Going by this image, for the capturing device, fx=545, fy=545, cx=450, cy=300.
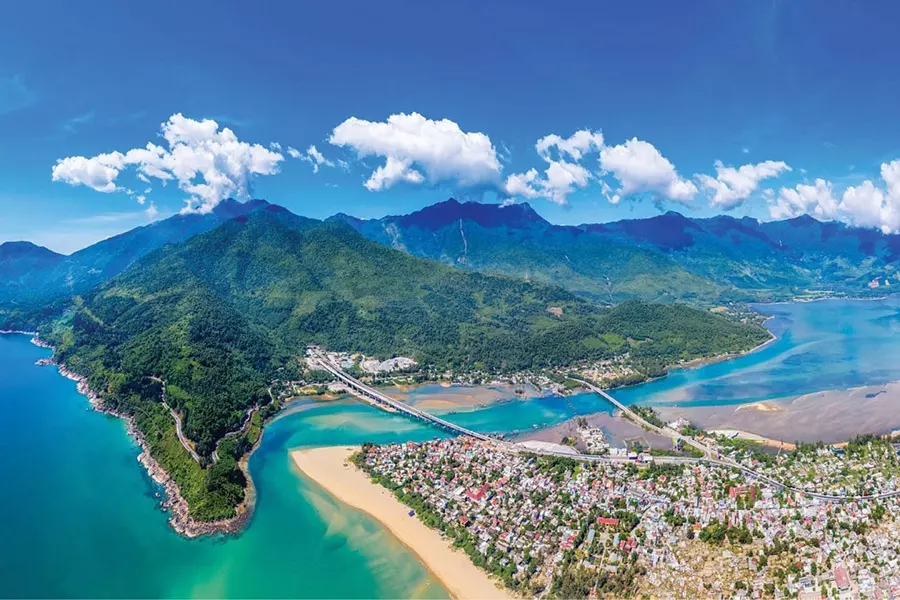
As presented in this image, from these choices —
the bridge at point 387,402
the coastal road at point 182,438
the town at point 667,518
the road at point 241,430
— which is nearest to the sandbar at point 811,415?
the town at point 667,518

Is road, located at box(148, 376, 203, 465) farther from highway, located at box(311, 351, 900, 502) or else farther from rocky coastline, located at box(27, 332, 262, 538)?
highway, located at box(311, 351, 900, 502)

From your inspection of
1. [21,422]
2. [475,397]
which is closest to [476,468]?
[475,397]

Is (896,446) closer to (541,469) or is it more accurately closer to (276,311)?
(541,469)

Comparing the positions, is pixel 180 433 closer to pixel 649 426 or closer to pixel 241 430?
pixel 241 430

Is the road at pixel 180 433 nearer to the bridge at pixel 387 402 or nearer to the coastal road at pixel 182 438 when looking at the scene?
the coastal road at pixel 182 438

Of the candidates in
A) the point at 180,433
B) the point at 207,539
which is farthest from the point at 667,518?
the point at 180,433

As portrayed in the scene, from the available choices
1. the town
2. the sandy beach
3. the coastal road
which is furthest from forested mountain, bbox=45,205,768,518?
the town

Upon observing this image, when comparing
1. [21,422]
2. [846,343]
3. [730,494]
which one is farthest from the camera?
[846,343]
